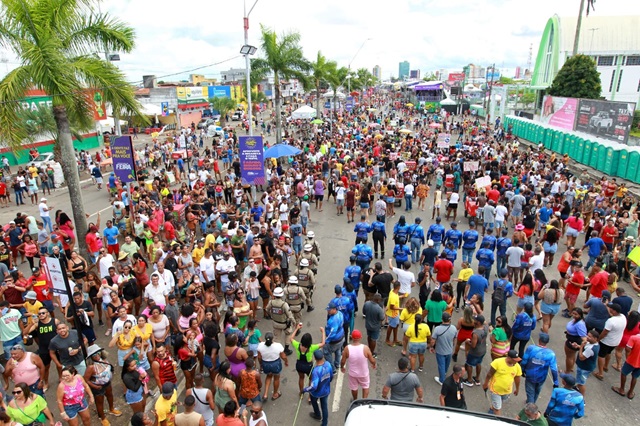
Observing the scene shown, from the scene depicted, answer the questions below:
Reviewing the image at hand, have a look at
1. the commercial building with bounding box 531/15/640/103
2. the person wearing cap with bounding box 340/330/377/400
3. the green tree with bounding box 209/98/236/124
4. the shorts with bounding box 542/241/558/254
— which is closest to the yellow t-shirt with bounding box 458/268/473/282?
the person wearing cap with bounding box 340/330/377/400

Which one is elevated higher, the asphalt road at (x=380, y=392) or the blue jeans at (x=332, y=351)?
the blue jeans at (x=332, y=351)

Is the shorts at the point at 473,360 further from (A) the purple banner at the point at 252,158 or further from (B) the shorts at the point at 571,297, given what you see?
(A) the purple banner at the point at 252,158

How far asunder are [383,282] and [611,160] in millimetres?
19557

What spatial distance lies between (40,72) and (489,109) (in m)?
49.9

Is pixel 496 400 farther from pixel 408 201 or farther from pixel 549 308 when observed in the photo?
pixel 408 201

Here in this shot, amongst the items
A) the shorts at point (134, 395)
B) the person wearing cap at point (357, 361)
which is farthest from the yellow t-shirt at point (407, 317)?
the shorts at point (134, 395)

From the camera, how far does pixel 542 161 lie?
22156 millimetres

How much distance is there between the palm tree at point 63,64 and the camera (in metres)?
9.52

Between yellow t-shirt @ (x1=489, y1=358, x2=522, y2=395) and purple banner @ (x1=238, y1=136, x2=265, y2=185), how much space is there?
33.9ft

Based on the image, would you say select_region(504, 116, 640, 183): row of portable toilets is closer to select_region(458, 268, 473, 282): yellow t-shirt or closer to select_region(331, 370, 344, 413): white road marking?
select_region(458, 268, 473, 282): yellow t-shirt

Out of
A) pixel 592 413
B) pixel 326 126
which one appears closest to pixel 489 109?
pixel 326 126

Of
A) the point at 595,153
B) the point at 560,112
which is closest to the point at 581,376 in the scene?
the point at 595,153

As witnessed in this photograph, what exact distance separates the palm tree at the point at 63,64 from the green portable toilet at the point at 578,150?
2502 cm

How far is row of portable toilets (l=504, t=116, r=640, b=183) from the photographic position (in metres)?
20.6
